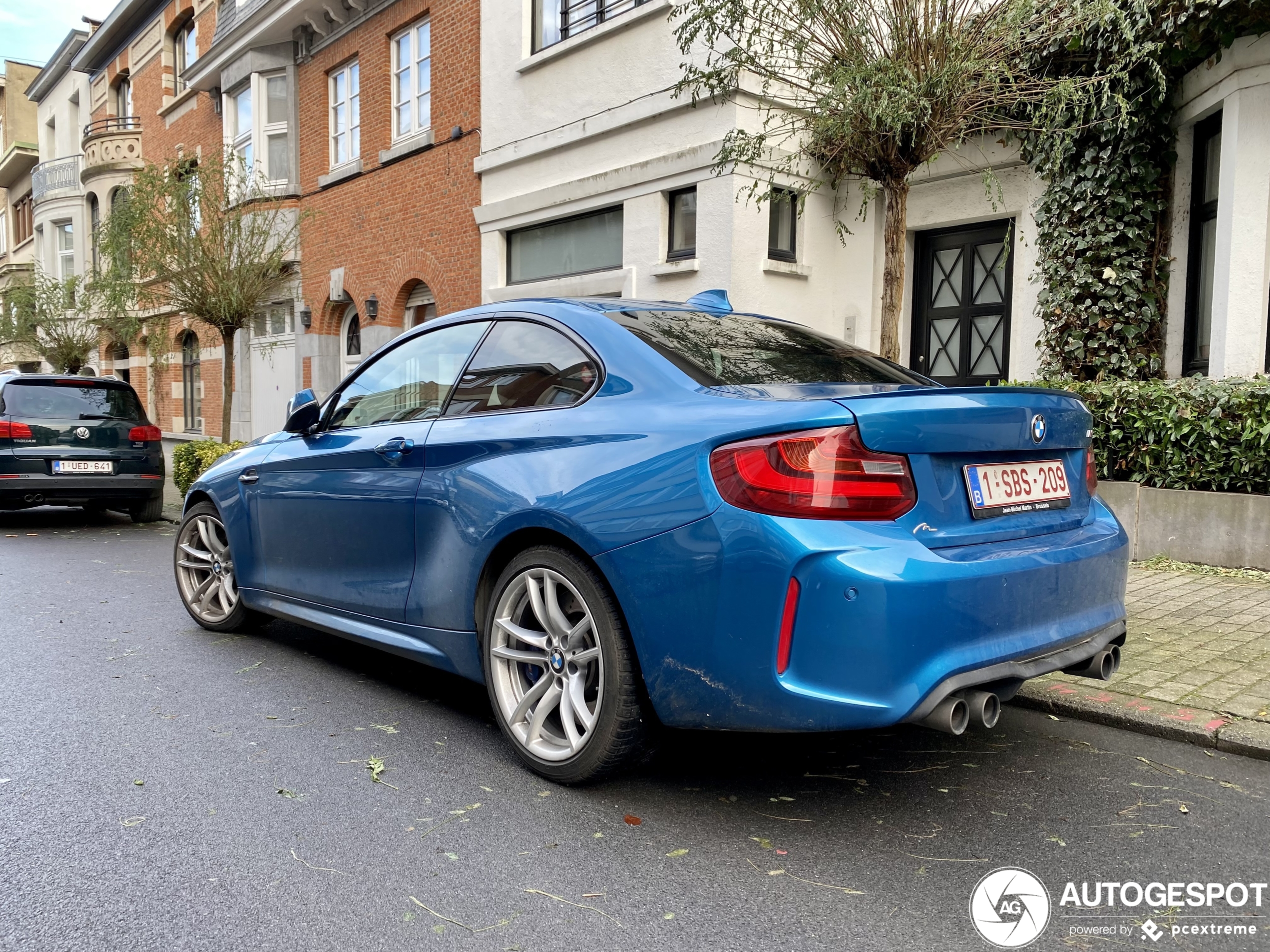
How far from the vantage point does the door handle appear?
3916 mm

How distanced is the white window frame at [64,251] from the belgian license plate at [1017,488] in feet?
117

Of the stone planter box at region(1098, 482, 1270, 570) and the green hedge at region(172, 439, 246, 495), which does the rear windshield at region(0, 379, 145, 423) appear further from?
the stone planter box at region(1098, 482, 1270, 570)

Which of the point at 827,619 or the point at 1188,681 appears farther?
the point at 1188,681

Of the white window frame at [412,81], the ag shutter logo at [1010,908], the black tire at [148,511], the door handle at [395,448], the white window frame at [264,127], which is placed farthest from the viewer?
the white window frame at [264,127]

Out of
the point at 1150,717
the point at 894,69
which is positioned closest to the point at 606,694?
the point at 1150,717

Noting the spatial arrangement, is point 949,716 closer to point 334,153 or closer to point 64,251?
point 334,153

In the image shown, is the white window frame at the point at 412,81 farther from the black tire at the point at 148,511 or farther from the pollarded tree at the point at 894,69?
the pollarded tree at the point at 894,69

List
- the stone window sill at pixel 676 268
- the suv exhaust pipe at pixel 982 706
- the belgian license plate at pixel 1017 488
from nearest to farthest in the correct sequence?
the suv exhaust pipe at pixel 982 706
the belgian license plate at pixel 1017 488
the stone window sill at pixel 676 268

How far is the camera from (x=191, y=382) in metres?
24.3

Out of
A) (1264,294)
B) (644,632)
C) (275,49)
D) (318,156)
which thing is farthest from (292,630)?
(275,49)

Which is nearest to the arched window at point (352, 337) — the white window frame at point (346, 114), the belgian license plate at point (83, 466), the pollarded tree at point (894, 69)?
the white window frame at point (346, 114)

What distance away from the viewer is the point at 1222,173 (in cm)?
805

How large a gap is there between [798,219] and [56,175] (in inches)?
1199

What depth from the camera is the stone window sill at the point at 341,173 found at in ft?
53.5
